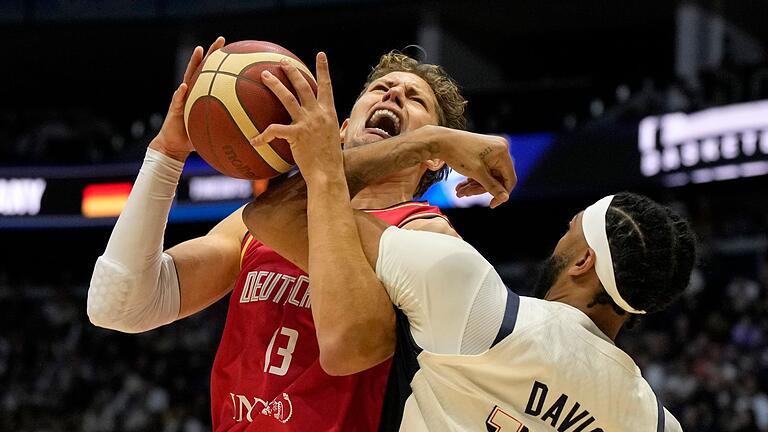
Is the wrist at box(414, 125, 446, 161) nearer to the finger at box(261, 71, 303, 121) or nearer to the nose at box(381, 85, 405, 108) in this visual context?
the finger at box(261, 71, 303, 121)

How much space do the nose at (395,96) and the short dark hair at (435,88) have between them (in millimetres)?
167

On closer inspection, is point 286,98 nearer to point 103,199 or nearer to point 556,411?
point 556,411

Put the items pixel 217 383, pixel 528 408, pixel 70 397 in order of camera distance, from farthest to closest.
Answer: pixel 70 397, pixel 217 383, pixel 528 408

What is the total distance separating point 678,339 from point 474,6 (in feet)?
22.1

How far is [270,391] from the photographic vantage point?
9.18ft

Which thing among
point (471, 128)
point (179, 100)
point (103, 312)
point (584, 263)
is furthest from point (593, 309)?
point (471, 128)

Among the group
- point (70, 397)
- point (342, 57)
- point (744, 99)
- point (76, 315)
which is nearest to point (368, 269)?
point (744, 99)

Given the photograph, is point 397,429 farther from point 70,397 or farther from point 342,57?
point 342,57

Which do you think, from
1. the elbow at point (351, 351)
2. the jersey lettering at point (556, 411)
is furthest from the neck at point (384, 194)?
the jersey lettering at point (556, 411)

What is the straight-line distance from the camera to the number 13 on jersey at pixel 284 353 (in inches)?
111

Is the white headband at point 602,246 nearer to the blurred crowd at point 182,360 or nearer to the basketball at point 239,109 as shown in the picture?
the basketball at point 239,109

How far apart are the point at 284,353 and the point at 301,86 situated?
0.76 m

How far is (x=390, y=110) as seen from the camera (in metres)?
3.14

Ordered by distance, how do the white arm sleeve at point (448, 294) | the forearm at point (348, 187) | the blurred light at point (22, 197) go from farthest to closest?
the blurred light at point (22, 197) < the forearm at point (348, 187) < the white arm sleeve at point (448, 294)
